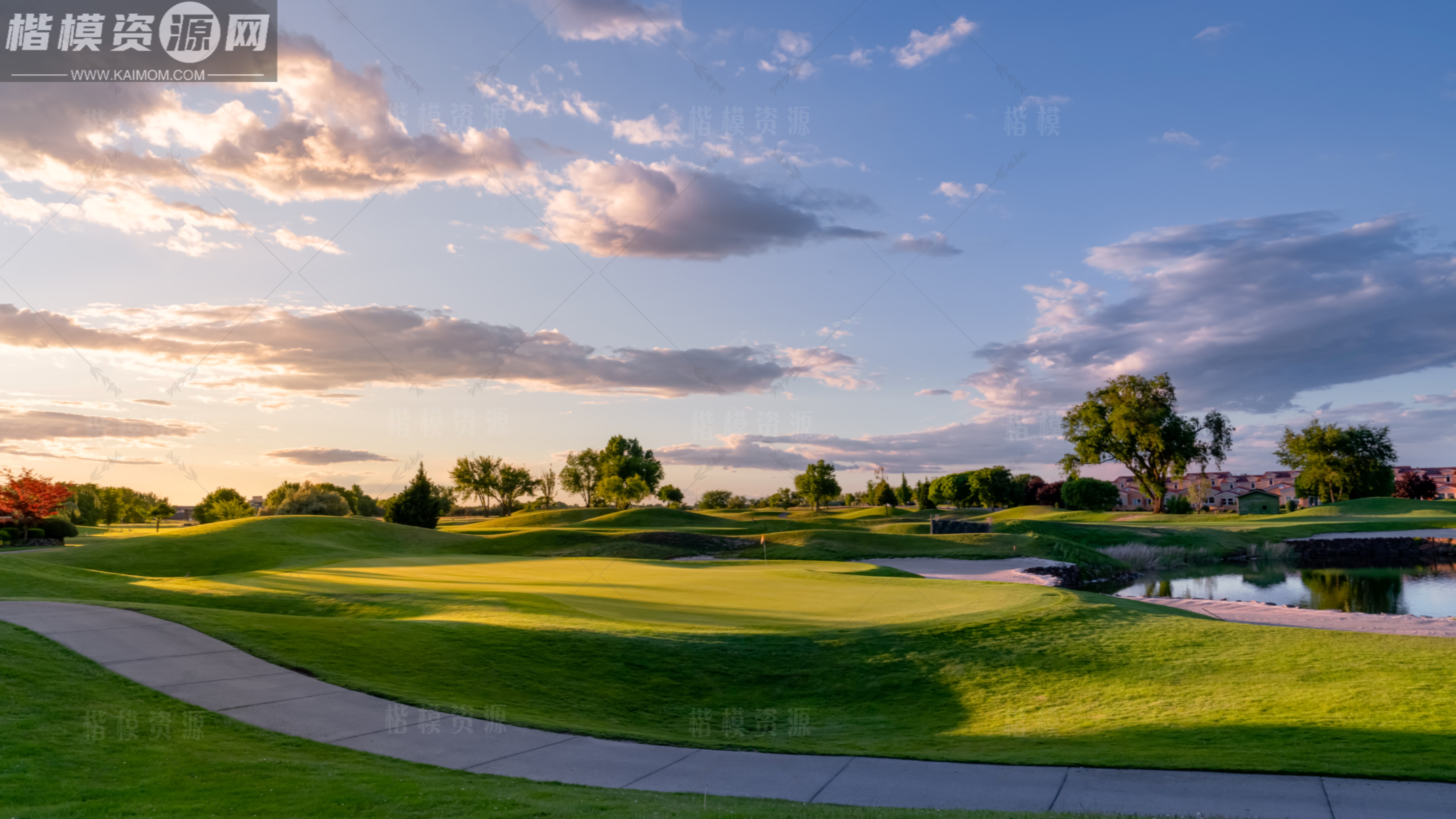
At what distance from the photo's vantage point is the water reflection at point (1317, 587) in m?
31.2

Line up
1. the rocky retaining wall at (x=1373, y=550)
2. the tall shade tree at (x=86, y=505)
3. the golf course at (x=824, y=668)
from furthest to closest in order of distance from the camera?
1. the tall shade tree at (x=86, y=505)
2. the rocky retaining wall at (x=1373, y=550)
3. the golf course at (x=824, y=668)

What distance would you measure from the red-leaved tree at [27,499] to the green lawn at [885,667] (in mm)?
24646

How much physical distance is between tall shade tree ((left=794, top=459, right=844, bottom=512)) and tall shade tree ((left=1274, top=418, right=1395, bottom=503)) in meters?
58.4

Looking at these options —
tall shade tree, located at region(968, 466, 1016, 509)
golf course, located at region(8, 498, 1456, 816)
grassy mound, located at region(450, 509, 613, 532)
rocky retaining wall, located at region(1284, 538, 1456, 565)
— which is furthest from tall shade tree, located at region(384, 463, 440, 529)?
tall shade tree, located at region(968, 466, 1016, 509)

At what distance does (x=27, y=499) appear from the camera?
135ft

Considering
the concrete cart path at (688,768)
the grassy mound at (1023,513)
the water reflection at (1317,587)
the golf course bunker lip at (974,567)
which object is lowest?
the water reflection at (1317,587)

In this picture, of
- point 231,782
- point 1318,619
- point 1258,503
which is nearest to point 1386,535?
point 1318,619

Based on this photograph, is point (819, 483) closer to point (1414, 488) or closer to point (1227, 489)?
point (1414, 488)

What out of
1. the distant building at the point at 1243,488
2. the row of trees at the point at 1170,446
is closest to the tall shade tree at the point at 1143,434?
the row of trees at the point at 1170,446

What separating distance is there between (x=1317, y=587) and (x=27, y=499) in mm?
64357

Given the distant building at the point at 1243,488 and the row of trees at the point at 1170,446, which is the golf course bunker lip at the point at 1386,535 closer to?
the row of trees at the point at 1170,446

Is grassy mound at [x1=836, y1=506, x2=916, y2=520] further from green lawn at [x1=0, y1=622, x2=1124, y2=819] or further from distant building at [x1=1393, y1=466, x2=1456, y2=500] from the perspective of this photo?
distant building at [x1=1393, y1=466, x2=1456, y2=500]

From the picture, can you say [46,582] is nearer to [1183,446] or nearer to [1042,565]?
[1042,565]

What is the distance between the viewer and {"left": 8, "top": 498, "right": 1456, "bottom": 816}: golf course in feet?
28.1
